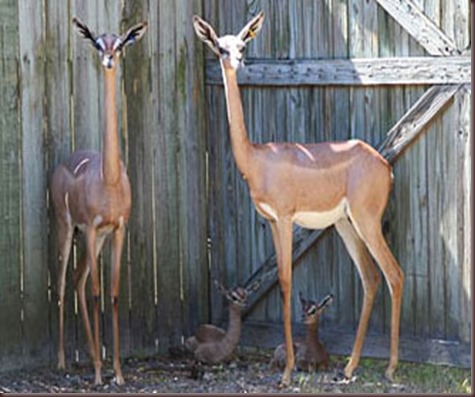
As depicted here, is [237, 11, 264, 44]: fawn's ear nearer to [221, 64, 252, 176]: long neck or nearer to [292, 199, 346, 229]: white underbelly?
[221, 64, 252, 176]: long neck

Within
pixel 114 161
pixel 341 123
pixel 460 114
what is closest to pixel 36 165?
pixel 114 161

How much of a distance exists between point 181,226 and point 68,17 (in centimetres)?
174

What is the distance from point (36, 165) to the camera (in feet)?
29.5

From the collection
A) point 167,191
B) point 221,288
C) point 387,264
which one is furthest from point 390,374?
point 167,191

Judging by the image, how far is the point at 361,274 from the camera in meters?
8.91

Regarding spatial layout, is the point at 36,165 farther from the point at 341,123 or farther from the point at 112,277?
the point at 341,123

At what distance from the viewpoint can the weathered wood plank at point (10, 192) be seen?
880cm

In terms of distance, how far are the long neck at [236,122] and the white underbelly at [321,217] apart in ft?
1.45

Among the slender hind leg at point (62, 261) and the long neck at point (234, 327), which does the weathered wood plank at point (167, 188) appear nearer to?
the long neck at point (234, 327)

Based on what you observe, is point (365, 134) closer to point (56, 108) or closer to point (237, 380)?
point (237, 380)

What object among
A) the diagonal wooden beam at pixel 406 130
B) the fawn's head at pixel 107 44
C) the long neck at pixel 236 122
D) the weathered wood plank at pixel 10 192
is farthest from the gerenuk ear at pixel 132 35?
the diagonal wooden beam at pixel 406 130

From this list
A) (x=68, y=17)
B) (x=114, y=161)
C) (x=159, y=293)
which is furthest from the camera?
(x=159, y=293)

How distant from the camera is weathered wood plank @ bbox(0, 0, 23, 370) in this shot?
8805 millimetres

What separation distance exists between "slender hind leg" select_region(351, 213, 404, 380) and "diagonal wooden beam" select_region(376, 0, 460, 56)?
1144 mm
